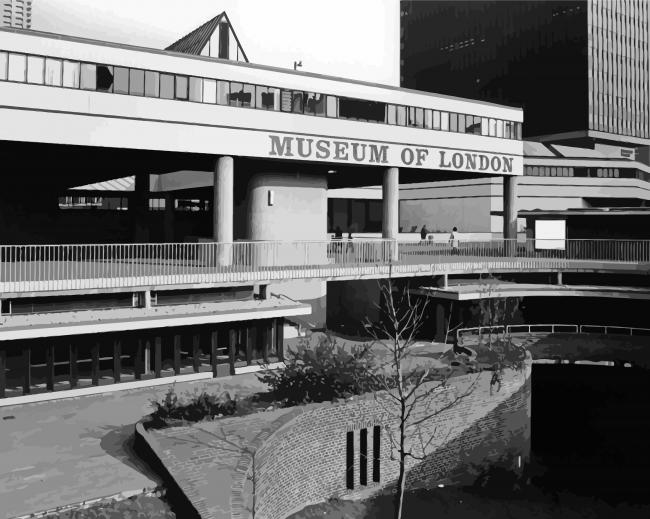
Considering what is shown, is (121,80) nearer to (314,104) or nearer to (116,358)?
(314,104)

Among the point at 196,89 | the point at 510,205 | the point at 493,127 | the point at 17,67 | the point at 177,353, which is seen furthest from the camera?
the point at 510,205

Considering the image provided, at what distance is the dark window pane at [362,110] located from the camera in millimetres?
33094

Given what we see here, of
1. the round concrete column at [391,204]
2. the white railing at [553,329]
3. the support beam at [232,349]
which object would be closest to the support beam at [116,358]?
the support beam at [232,349]

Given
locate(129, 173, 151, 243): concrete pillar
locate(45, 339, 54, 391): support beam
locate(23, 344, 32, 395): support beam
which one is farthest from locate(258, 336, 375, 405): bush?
locate(129, 173, 151, 243): concrete pillar

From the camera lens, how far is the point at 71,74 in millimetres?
25328

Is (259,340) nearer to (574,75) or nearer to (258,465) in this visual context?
(258,465)

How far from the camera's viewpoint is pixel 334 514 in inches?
780

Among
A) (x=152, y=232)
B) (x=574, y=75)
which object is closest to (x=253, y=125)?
(x=152, y=232)

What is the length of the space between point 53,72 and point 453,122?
73.4 feet

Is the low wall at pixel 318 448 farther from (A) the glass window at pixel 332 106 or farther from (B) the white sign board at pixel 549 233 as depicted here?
(A) the glass window at pixel 332 106

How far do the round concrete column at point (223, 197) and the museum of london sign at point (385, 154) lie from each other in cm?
241

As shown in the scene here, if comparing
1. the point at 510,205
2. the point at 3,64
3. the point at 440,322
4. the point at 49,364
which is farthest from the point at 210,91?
the point at 510,205

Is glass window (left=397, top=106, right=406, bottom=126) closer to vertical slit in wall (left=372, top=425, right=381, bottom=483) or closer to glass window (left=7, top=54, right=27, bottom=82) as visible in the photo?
glass window (left=7, top=54, right=27, bottom=82)

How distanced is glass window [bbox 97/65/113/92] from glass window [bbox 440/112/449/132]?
1906 centimetres
